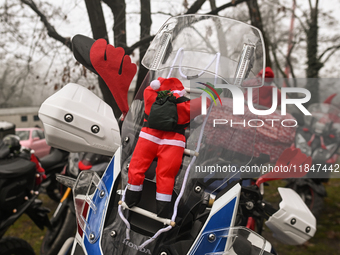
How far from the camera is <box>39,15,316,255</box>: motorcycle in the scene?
1263 mm

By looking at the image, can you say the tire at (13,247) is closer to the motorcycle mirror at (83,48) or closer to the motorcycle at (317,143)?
the motorcycle mirror at (83,48)

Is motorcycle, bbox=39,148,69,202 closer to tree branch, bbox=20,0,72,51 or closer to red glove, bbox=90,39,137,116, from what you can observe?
tree branch, bbox=20,0,72,51

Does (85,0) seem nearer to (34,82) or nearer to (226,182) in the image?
(34,82)

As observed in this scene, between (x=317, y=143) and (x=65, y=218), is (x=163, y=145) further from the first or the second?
(x=317, y=143)

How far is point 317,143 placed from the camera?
4.38 meters

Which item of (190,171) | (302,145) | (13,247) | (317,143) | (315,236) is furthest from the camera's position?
(302,145)

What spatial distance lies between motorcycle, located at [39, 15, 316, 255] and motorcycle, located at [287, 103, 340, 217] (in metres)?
2.56

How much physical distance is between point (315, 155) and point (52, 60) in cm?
445

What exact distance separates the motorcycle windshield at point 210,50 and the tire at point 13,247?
74.7 inches

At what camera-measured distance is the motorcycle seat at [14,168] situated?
8.11ft

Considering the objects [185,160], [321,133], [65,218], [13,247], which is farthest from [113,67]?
[321,133]

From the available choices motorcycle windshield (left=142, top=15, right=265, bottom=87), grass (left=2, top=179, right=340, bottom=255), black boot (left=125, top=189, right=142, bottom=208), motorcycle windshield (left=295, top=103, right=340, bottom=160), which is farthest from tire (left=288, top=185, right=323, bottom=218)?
black boot (left=125, top=189, right=142, bottom=208)

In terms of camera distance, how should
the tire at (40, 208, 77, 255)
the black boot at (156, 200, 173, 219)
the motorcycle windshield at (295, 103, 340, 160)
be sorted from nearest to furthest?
the black boot at (156, 200, 173, 219)
the tire at (40, 208, 77, 255)
the motorcycle windshield at (295, 103, 340, 160)

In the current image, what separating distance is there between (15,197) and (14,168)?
267 mm
